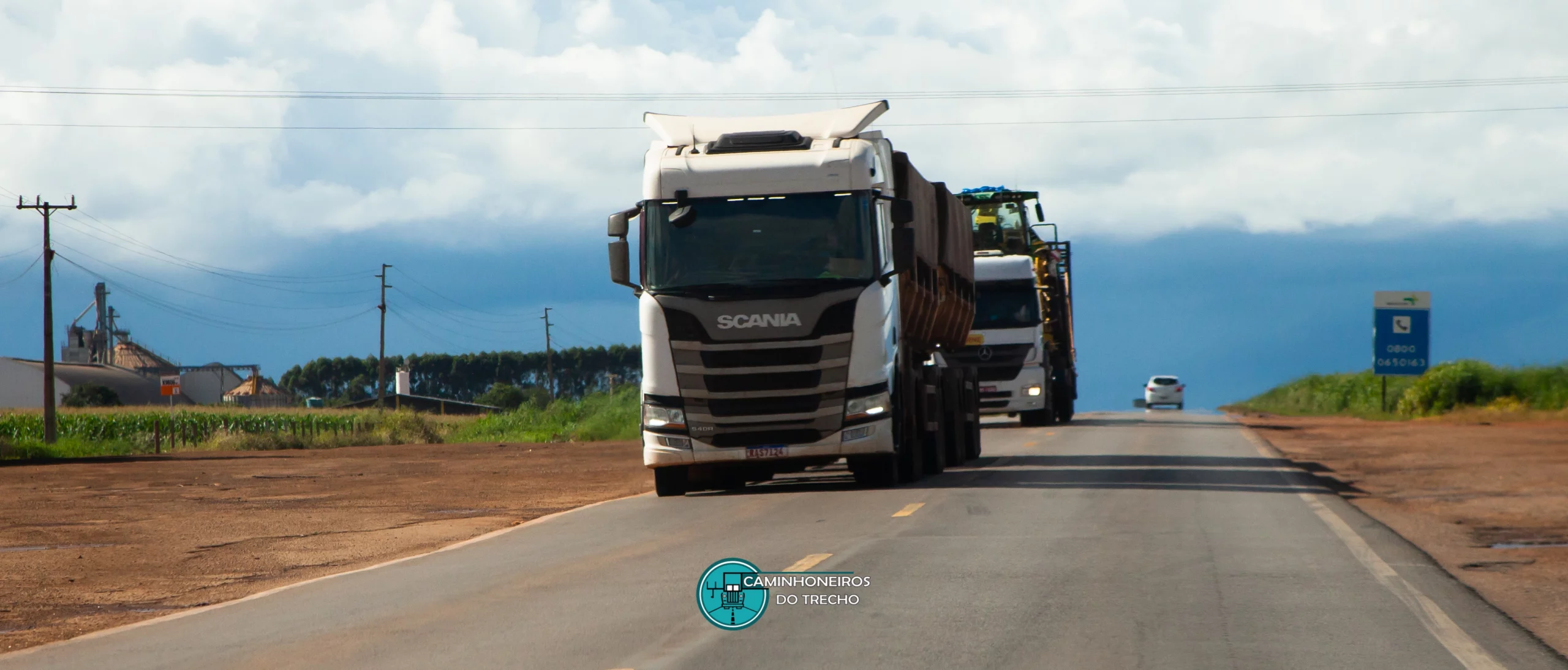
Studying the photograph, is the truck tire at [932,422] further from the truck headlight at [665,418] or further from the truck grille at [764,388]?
the truck headlight at [665,418]

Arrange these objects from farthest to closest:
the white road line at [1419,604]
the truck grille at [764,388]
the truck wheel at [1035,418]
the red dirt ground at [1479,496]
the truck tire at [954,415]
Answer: the truck wheel at [1035,418] → the truck tire at [954,415] → the truck grille at [764,388] → the red dirt ground at [1479,496] → the white road line at [1419,604]

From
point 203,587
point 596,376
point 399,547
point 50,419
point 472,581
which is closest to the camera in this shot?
point 472,581

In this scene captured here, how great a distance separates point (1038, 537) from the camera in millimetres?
11562

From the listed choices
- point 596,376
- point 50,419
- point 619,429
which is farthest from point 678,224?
point 596,376

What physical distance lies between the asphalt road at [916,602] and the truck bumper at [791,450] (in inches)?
51.2

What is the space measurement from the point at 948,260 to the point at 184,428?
39.2m

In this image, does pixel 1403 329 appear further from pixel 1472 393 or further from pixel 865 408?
pixel 865 408

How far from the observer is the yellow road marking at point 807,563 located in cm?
955

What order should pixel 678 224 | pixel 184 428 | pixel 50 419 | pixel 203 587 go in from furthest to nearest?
pixel 184 428, pixel 50 419, pixel 678 224, pixel 203 587

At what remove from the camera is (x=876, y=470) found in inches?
679

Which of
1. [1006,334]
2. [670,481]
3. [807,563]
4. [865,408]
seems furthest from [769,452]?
[1006,334]

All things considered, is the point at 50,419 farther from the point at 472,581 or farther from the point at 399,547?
the point at 472,581

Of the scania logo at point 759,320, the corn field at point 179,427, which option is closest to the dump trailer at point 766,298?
the scania logo at point 759,320

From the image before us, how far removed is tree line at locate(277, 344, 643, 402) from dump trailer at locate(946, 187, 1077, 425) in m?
107
